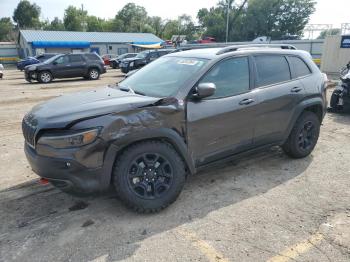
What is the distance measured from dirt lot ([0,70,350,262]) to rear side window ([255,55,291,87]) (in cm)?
129

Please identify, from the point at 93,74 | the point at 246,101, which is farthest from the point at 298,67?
the point at 93,74

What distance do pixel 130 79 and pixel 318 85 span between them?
2903mm

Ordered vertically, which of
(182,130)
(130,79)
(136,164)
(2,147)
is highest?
(130,79)

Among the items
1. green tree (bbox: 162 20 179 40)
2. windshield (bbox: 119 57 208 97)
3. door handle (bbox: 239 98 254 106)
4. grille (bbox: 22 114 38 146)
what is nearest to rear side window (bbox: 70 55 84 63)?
windshield (bbox: 119 57 208 97)

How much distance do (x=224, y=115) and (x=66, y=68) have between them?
54.0 ft

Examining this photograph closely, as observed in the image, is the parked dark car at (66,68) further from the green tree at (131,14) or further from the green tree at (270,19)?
the green tree at (131,14)

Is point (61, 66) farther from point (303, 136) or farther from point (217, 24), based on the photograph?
point (217, 24)

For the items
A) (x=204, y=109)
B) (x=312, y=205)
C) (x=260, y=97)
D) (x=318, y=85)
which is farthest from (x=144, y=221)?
(x=318, y=85)

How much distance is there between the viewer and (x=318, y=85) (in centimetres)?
516

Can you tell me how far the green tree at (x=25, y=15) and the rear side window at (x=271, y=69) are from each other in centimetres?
9690

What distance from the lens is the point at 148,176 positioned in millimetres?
3521

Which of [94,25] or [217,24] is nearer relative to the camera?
[217,24]

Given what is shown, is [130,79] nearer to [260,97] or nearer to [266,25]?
[260,97]

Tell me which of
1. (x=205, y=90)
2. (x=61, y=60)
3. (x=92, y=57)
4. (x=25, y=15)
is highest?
(x=25, y=15)
